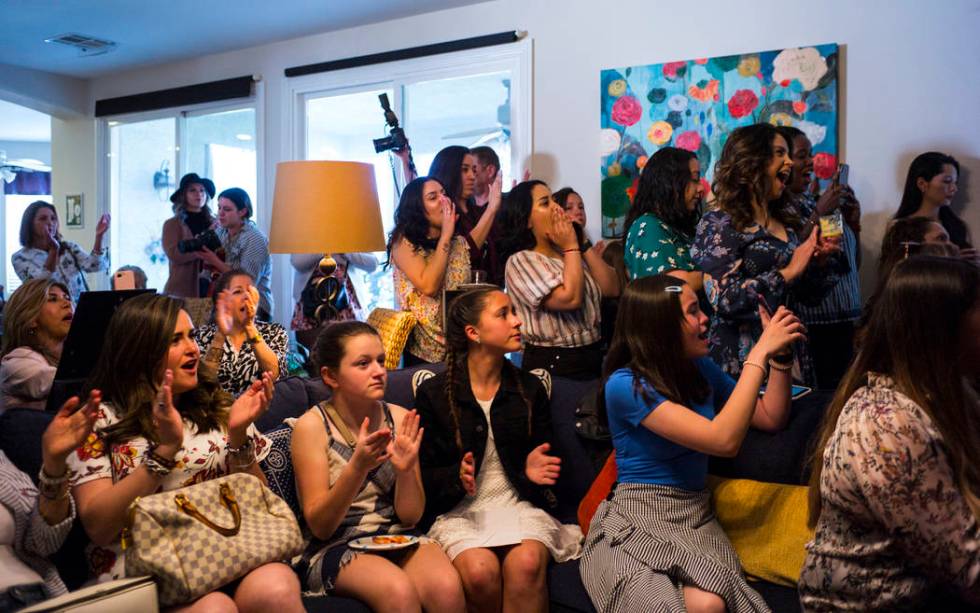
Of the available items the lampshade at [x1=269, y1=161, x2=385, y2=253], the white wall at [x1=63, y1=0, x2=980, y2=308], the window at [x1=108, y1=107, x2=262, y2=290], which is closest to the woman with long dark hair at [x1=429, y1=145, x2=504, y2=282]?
the lampshade at [x1=269, y1=161, x2=385, y2=253]

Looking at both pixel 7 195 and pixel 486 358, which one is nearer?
pixel 486 358

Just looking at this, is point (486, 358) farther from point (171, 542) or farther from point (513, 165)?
point (513, 165)

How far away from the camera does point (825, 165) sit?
426 cm

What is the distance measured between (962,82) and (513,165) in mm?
2375

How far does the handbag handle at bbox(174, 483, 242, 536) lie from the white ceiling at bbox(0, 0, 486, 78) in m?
4.02

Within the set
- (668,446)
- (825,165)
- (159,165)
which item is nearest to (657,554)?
(668,446)

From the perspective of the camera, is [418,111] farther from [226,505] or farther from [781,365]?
[226,505]

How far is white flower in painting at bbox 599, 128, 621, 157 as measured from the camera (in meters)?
4.82

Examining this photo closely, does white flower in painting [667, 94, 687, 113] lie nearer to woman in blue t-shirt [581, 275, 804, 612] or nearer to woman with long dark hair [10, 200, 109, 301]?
woman in blue t-shirt [581, 275, 804, 612]

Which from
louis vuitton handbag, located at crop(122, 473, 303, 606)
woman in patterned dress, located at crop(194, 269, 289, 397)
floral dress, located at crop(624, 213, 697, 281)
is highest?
floral dress, located at crop(624, 213, 697, 281)

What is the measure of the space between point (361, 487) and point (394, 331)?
3.80ft

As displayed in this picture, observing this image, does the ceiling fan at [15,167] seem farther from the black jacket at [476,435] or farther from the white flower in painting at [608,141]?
the black jacket at [476,435]

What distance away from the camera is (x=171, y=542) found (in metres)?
1.84

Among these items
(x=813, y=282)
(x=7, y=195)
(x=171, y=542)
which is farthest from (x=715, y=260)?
(x=7, y=195)
